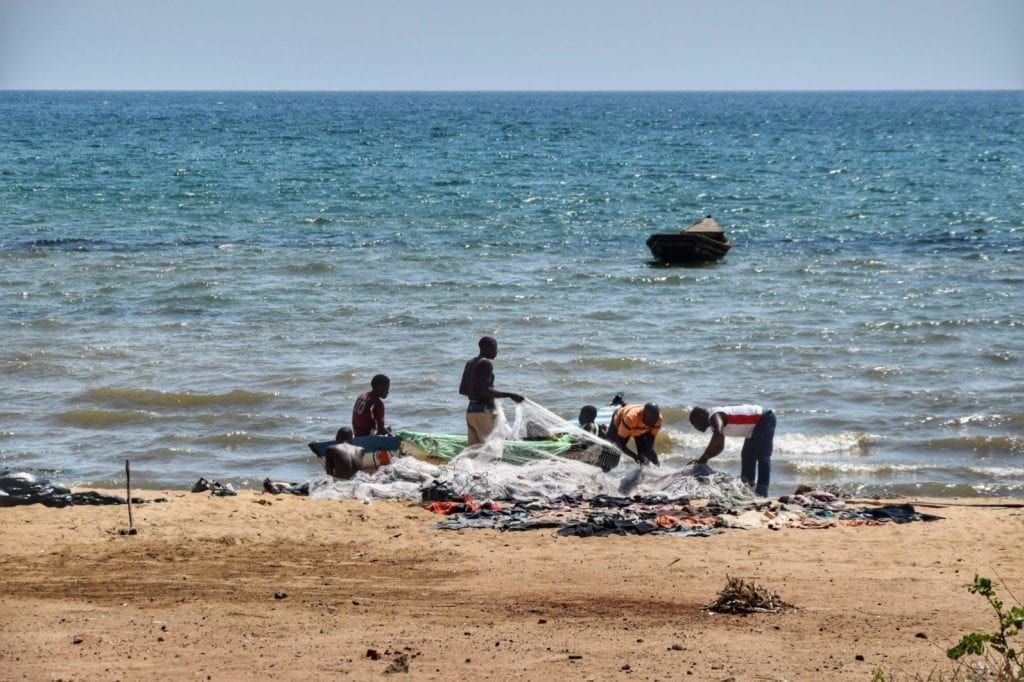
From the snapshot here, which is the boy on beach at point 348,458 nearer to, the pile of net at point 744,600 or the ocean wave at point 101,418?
the ocean wave at point 101,418

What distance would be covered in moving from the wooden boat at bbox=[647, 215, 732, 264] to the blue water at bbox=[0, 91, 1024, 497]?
1.14 feet

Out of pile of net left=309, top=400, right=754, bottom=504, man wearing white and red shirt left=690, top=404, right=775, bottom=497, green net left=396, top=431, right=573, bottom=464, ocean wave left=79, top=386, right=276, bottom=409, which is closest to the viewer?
pile of net left=309, top=400, right=754, bottom=504

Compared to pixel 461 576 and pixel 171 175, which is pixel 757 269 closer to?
pixel 461 576

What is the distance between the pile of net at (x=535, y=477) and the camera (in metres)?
12.0

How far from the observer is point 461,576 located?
378 inches

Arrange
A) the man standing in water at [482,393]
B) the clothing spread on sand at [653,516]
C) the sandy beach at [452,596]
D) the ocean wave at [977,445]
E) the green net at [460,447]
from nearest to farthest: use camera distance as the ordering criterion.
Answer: the sandy beach at [452,596]
the clothing spread on sand at [653,516]
the green net at [460,447]
the man standing in water at [482,393]
the ocean wave at [977,445]

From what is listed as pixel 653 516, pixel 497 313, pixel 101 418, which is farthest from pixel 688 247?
pixel 653 516

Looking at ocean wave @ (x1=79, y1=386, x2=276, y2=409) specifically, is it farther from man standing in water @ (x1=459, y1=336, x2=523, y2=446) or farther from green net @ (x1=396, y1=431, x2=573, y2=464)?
man standing in water @ (x1=459, y1=336, x2=523, y2=446)

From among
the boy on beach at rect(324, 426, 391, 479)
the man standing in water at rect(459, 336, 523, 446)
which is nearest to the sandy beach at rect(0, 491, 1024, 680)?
the boy on beach at rect(324, 426, 391, 479)

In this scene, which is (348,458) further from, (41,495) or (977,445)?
(977,445)

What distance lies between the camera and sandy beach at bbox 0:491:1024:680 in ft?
25.8

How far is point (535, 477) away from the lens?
484 inches

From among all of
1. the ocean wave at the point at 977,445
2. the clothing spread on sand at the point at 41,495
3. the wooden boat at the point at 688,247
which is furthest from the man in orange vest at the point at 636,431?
the wooden boat at the point at 688,247

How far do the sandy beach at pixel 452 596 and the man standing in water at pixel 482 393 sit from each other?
1857 mm
